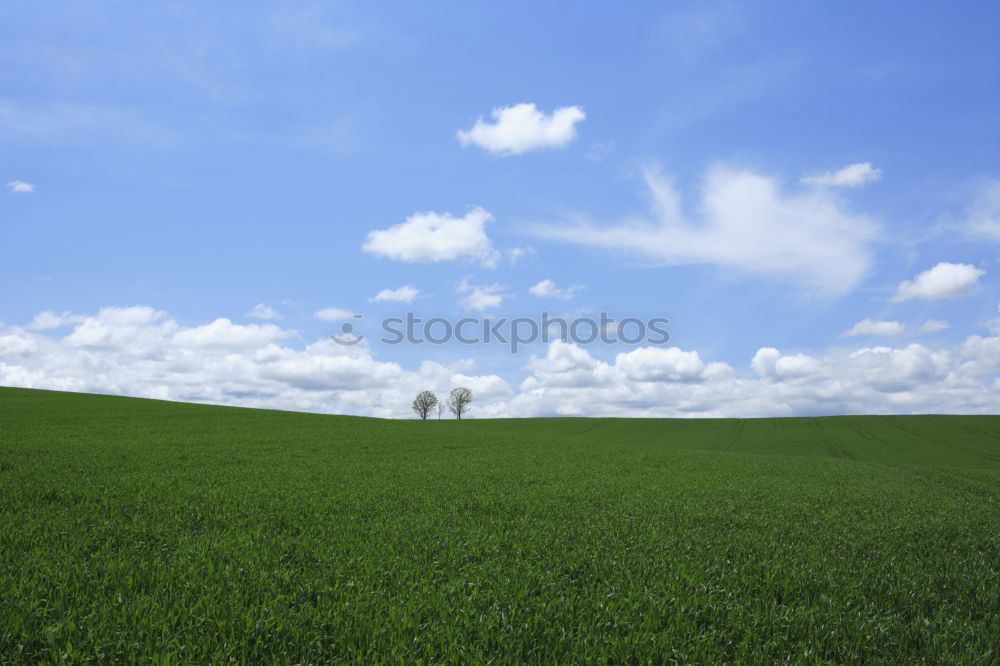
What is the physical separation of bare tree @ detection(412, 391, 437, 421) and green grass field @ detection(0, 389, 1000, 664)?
92150 millimetres

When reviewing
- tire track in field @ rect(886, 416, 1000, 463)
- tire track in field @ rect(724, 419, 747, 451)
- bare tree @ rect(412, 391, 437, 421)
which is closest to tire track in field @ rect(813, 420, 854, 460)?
tire track in field @ rect(724, 419, 747, 451)

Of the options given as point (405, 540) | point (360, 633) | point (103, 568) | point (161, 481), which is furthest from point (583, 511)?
point (161, 481)

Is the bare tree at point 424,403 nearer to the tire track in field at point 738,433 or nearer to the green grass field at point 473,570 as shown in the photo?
the tire track in field at point 738,433

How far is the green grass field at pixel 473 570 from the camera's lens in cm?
482

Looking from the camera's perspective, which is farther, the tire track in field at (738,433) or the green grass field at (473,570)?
the tire track in field at (738,433)

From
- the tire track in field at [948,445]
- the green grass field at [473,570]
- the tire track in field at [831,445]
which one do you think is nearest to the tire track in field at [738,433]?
the tire track in field at [831,445]

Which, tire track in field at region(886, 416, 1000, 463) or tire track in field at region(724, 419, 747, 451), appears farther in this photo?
tire track in field at region(724, 419, 747, 451)

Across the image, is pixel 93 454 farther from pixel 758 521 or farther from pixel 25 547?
pixel 758 521

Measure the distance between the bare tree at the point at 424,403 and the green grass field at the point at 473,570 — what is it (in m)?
92.1

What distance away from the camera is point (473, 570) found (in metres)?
6.63

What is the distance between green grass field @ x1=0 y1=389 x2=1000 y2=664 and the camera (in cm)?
482

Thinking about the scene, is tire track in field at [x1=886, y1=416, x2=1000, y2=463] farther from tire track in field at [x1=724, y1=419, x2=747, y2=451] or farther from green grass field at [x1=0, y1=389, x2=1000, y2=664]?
green grass field at [x1=0, y1=389, x2=1000, y2=664]

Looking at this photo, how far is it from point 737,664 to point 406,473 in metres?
13.0

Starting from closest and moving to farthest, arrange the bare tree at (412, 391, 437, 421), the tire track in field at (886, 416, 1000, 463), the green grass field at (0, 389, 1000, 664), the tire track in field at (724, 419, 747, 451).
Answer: the green grass field at (0, 389, 1000, 664)
the tire track in field at (886, 416, 1000, 463)
the tire track in field at (724, 419, 747, 451)
the bare tree at (412, 391, 437, 421)
